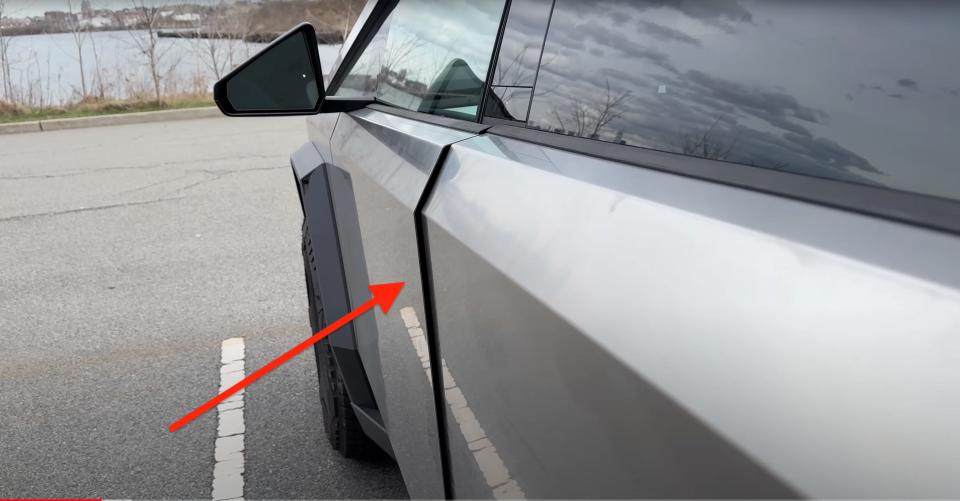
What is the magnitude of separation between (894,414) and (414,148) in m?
1.21

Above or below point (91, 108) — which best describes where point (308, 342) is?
above

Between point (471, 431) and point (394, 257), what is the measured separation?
0.49 metres

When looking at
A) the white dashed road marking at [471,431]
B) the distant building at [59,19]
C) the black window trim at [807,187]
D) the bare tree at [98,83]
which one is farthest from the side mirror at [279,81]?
the distant building at [59,19]

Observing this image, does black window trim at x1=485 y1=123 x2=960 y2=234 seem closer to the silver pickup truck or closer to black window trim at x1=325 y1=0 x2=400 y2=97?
the silver pickup truck

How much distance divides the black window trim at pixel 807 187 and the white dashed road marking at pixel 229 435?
213 cm

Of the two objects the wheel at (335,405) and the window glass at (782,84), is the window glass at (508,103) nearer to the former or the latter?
the window glass at (782,84)

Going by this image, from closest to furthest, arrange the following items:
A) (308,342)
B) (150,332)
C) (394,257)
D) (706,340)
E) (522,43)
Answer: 1. (706,340)
2. (522,43)
3. (394,257)
4. (308,342)
5. (150,332)

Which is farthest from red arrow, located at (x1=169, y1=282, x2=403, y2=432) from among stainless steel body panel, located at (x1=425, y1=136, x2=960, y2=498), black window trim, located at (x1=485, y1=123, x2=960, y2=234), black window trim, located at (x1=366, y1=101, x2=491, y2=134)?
black window trim, located at (x1=485, y1=123, x2=960, y2=234)

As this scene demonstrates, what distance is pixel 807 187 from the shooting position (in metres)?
0.82

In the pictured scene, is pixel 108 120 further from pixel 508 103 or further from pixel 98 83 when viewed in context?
pixel 508 103

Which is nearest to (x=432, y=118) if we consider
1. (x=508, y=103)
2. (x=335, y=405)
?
(x=508, y=103)

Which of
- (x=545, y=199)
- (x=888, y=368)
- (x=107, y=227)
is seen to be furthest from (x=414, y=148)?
(x=107, y=227)

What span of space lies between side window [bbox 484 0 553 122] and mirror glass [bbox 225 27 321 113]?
2.22 ft

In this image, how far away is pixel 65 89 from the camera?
563 inches
